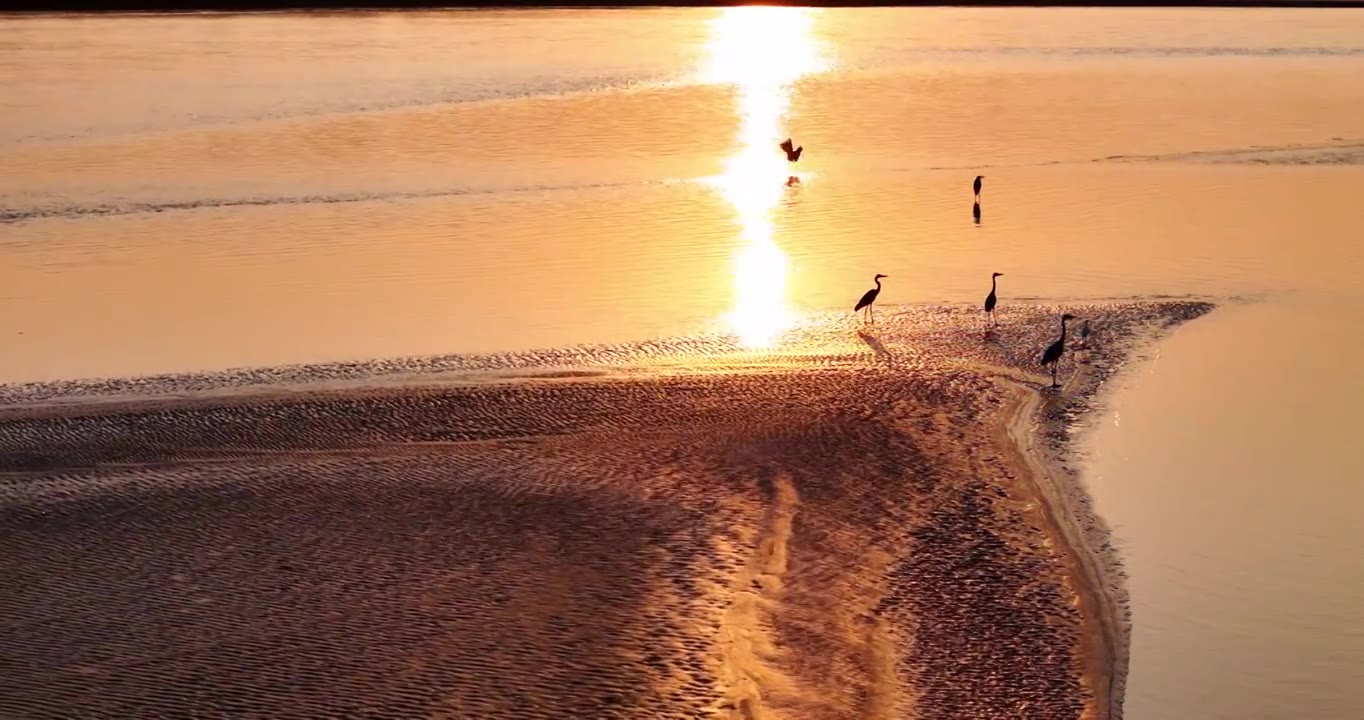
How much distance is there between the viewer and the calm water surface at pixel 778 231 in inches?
391

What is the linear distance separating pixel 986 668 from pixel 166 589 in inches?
168

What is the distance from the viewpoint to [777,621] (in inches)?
327

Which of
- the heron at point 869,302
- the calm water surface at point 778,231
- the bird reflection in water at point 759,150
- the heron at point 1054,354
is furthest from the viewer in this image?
the bird reflection in water at point 759,150

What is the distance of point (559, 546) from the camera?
9352 millimetres

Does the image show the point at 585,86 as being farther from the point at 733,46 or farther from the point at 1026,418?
the point at 1026,418

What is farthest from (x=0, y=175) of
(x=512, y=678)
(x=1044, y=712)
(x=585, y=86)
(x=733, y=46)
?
(x=733, y=46)

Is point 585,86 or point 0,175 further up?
point 585,86

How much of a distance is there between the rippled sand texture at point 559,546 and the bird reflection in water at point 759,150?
171 cm

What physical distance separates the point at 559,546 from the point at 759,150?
17570 millimetres

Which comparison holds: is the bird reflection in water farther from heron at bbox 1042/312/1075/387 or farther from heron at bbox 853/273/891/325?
heron at bbox 1042/312/1075/387

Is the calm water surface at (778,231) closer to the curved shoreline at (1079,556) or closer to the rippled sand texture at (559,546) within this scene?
the curved shoreline at (1079,556)

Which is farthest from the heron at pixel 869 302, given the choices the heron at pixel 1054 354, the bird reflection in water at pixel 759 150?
the heron at pixel 1054 354

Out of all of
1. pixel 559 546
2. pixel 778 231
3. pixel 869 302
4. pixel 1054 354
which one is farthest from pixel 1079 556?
pixel 778 231

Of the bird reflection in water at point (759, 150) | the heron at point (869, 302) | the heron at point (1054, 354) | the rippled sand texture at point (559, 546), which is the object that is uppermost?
the bird reflection in water at point (759, 150)
